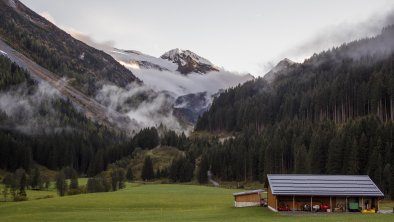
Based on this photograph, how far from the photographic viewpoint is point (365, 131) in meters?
153

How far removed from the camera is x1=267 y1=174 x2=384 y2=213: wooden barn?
76625mm

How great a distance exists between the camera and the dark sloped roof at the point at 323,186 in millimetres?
76812

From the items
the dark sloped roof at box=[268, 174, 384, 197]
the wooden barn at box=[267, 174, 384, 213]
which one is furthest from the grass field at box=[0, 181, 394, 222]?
the dark sloped roof at box=[268, 174, 384, 197]

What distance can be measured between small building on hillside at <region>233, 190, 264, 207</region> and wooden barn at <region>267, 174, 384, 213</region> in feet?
19.2

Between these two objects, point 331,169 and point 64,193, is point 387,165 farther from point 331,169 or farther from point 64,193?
point 64,193

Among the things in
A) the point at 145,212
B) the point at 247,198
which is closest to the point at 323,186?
the point at 247,198

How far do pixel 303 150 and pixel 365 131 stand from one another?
2076 cm

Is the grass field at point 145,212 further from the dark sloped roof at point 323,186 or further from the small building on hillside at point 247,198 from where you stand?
the dark sloped roof at point 323,186

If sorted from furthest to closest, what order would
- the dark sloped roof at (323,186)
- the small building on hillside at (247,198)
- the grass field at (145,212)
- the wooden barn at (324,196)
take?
the small building on hillside at (247,198) → the dark sloped roof at (323,186) → the wooden barn at (324,196) → the grass field at (145,212)

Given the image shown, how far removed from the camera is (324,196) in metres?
77.5

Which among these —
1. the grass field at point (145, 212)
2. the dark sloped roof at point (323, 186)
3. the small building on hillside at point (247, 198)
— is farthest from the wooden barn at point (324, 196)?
the small building on hillside at point (247, 198)

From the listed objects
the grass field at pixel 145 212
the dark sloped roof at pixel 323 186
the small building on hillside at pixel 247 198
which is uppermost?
the dark sloped roof at pixel 323 186

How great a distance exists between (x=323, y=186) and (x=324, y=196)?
2.37 meters

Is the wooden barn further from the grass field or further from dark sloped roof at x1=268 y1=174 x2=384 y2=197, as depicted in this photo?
the grass field
